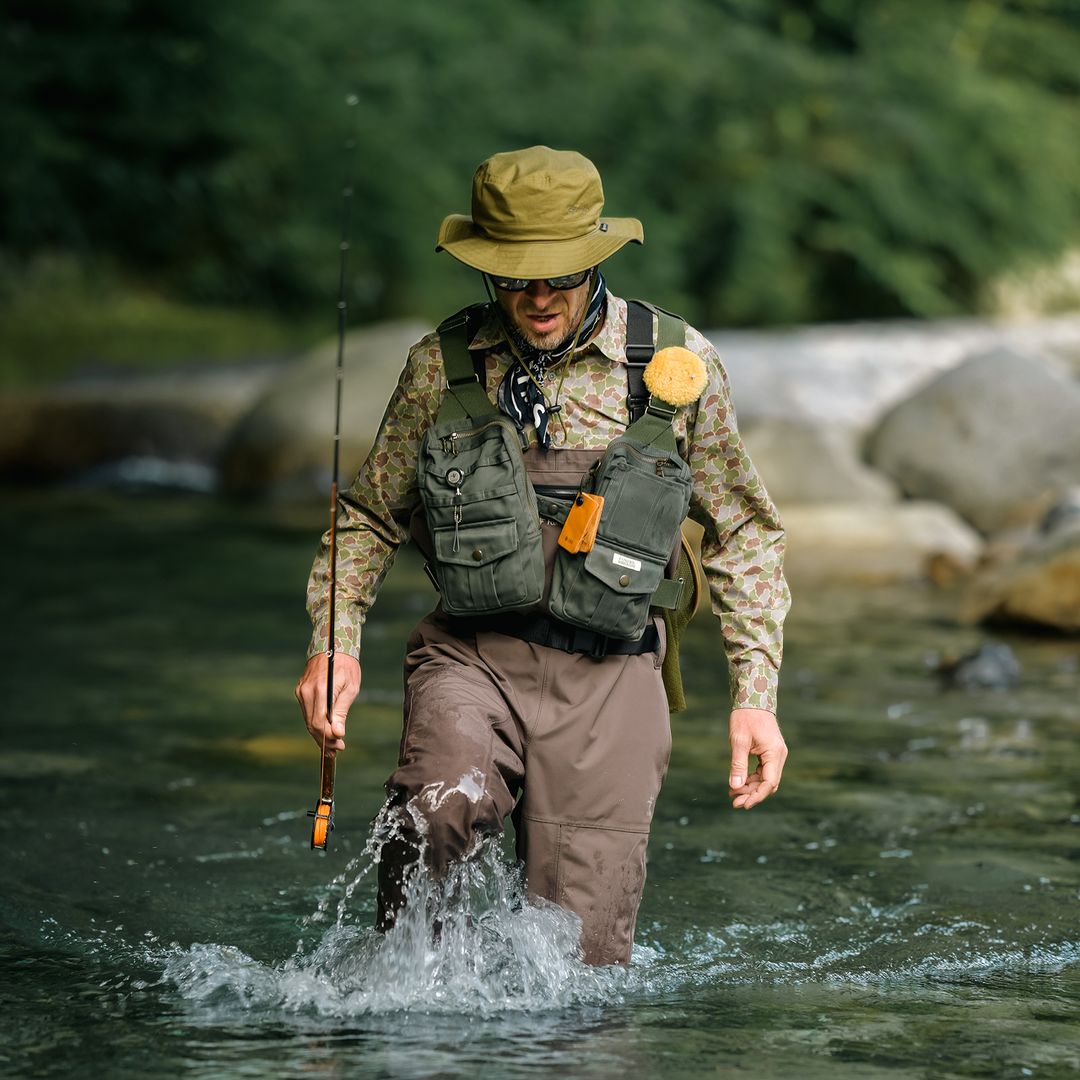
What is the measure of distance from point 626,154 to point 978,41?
7.42 meters

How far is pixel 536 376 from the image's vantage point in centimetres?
404

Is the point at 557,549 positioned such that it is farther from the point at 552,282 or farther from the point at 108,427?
the point at 108,427

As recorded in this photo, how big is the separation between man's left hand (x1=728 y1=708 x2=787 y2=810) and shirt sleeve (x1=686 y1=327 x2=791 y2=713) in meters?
0.03

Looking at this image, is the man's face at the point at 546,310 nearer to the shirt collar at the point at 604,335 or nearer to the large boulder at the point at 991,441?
the shirt collar at the point at 604,335

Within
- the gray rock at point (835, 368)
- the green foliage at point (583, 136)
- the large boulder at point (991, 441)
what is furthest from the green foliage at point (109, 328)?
the large boulder at point (991, 441)

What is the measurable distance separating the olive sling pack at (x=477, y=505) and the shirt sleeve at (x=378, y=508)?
9cm

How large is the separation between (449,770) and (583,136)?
2024 centimetres

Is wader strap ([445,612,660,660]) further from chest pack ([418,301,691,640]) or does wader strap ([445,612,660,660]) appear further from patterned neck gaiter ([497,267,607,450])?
patterned neck gaiter ([497,267,607,450])

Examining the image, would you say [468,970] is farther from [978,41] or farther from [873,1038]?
[978,41]

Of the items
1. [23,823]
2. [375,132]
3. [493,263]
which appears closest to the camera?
[493,263]

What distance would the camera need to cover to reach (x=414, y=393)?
4121 mm

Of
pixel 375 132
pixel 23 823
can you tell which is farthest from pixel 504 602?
pixel 375 132

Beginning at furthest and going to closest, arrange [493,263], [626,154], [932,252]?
[932,252]
[626,154]
[493,263]

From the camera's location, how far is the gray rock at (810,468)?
44.9 ft
